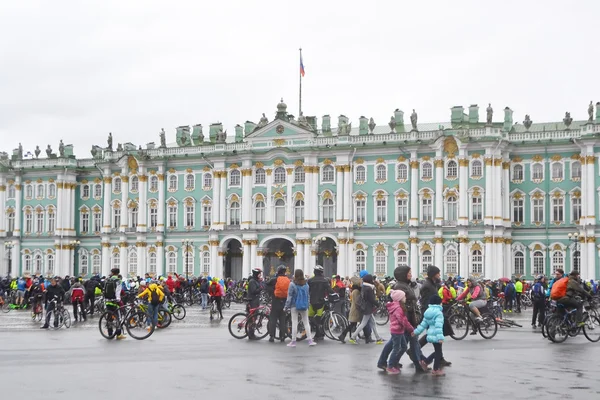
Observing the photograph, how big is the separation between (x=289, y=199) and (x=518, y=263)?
1907 centimetres

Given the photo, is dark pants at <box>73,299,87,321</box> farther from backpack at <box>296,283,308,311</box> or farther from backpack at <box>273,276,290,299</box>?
backpack at <box>296,283,308,311</box>

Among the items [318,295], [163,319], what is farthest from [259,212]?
[318,295]

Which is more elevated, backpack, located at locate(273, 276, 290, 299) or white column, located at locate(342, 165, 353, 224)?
white column, located at locate(342, 165, 353, 224)

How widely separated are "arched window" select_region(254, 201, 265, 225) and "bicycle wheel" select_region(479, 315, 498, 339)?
4875 cm

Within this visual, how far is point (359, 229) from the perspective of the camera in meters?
70.6

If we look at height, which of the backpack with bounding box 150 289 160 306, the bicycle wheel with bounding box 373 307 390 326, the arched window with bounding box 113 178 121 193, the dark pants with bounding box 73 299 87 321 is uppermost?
the arched window with bounding box 113 178 121 193

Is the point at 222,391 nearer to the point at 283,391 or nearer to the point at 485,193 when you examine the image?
the point at 283,391

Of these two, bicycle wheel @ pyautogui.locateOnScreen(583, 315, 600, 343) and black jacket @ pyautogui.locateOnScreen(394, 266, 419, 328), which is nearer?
black jacket @ pyautogui.locateOnScreen(394, 266, 419, 328)

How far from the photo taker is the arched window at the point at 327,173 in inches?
2832

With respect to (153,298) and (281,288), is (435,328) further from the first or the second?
(153,298)

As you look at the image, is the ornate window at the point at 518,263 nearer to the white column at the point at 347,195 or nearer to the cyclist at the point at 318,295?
the white column at the point at 347,195

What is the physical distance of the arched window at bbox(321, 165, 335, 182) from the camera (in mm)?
71938

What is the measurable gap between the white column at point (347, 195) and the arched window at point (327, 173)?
1.41 m

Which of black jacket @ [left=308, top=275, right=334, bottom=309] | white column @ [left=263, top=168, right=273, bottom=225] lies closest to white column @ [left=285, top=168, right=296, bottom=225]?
white column @ [left=263, top=168, right=273, bottom=225]
